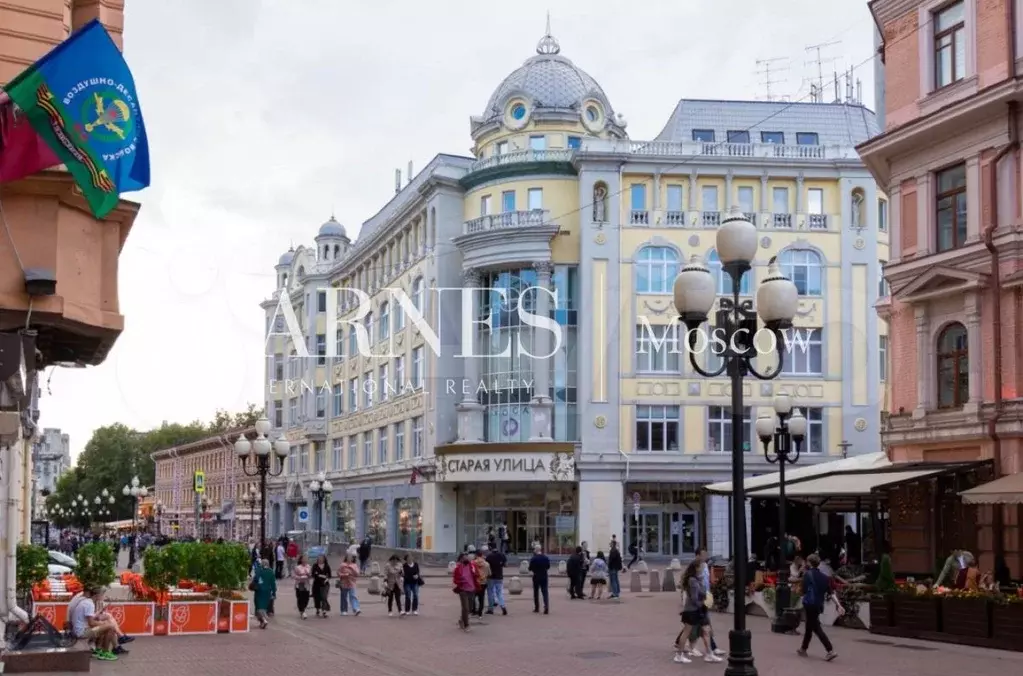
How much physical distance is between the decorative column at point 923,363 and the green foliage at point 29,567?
19.6 metres

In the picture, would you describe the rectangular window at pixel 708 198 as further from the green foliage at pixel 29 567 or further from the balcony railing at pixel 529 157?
the green foliage at pixel 29 567

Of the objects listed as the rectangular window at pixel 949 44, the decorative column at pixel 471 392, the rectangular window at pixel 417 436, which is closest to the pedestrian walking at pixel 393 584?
the rectangular window at pixel 949 44

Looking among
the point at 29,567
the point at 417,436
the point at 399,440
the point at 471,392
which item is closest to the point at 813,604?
the point at 29,567

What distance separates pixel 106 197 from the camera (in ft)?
44.4

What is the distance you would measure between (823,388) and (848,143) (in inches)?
498

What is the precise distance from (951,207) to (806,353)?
28201 mm

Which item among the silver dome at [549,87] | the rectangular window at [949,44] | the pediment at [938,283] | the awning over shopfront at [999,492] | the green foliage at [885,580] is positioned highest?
the silver dome at [549,87]

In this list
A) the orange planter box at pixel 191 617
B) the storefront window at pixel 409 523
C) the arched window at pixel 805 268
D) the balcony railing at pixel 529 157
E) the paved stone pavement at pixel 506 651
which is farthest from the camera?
the storefront window at pixel 409 523

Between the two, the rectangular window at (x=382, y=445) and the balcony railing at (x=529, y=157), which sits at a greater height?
the balcony railing at (x=529, y=157)

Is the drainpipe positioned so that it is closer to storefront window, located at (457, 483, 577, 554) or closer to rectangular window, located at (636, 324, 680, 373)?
rectangular window, located at (636, 324, 680, 373)

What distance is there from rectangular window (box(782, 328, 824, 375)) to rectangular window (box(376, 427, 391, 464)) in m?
23.0

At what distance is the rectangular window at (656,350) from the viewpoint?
192ft

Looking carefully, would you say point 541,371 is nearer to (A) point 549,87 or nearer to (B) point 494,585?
(A) point 549,87

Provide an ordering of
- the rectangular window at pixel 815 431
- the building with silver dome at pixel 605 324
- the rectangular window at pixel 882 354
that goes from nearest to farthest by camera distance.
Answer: the building with silver dome at pixel 605 324
the rectangular window at pixel 815 431
the rectangular window at pixel 882 354
